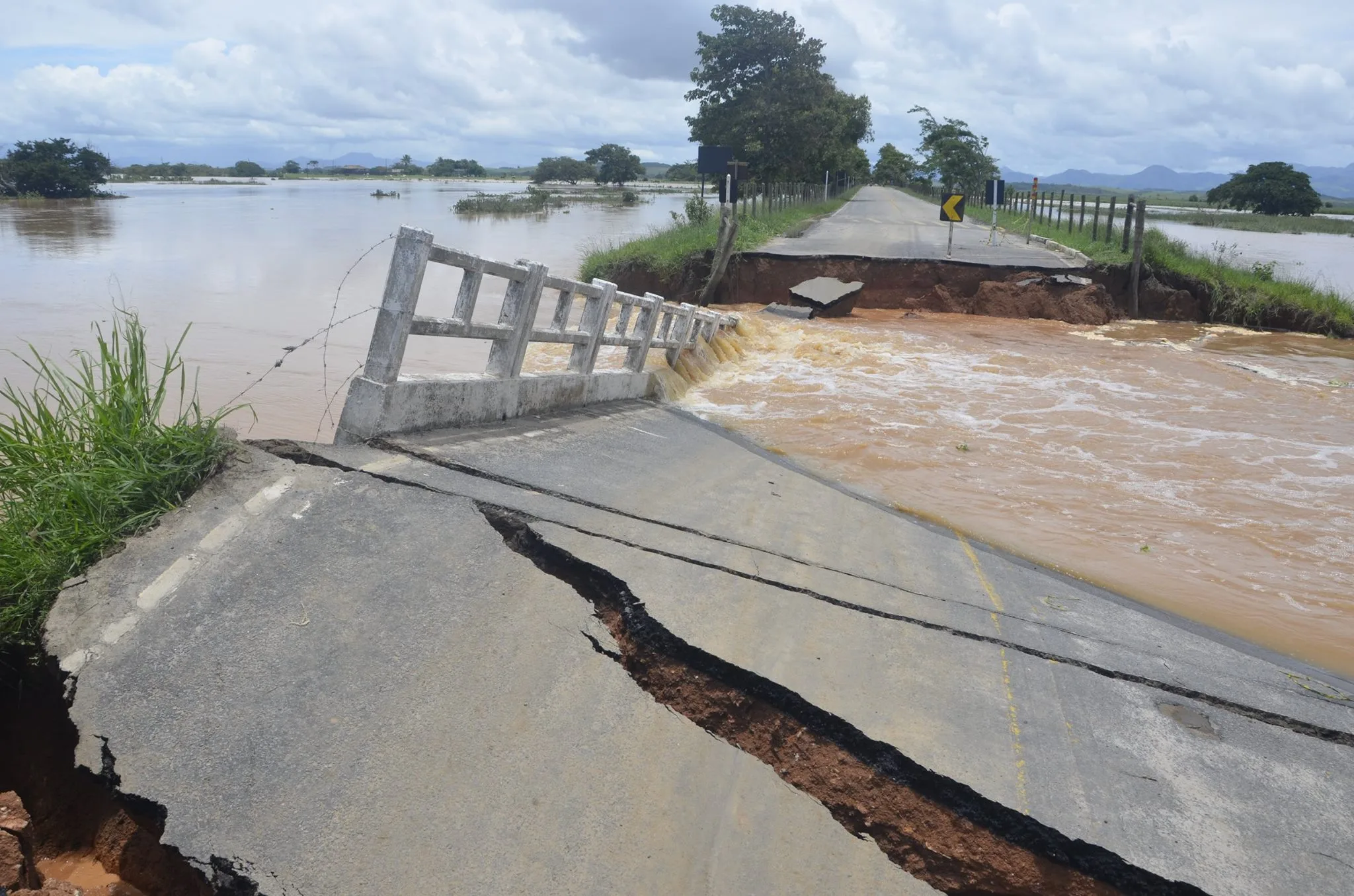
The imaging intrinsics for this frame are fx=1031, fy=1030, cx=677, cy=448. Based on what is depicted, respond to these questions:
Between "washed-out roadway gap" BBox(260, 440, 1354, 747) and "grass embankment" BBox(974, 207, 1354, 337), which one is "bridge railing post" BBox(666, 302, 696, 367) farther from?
"grass embankment" BBox(974, 207, 1354, 337)

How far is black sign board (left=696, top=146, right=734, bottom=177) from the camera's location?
19359 millimetres

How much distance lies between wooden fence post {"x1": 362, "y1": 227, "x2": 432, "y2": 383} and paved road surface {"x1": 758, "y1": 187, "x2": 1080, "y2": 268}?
1700 cm

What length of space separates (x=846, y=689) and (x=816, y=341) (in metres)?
13.8

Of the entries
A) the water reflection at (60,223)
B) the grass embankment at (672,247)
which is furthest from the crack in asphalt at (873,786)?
the water reflection at (60,223)

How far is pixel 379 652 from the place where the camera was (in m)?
4.03

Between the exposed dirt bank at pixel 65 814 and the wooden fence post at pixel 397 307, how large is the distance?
2663 millimetres

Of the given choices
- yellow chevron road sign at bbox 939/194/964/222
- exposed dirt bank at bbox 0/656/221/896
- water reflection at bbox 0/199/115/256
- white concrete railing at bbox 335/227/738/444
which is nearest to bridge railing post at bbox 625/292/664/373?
white concrete railing at bbox 335/227/738/444

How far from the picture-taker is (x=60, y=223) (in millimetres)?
40094

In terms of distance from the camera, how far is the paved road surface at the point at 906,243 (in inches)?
923

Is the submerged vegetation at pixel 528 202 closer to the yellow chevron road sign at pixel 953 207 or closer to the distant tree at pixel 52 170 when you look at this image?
the distant tree at pixel 52 170

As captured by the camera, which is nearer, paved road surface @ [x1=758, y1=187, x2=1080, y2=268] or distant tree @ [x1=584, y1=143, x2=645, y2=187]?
paved road surface @ [x1=758, y1=187, x2=1080, y2=268]

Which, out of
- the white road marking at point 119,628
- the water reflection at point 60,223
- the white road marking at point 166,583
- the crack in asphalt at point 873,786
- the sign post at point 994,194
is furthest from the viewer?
the water reflection at point 60,223

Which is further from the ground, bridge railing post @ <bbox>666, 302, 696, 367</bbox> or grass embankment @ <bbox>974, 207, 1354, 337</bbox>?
grass embankment @ <bbox>974, 207, 1354, 337</bbox>

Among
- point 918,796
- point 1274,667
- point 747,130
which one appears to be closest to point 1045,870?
point 918,796
